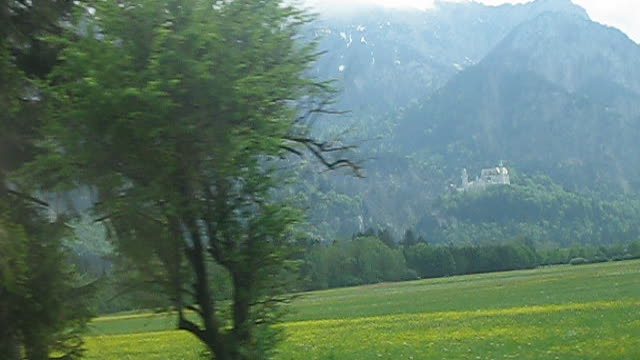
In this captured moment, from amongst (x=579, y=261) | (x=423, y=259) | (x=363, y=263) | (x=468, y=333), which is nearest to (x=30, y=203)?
(x=468, y=333)

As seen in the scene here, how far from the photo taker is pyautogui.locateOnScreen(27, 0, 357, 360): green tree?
9352mm

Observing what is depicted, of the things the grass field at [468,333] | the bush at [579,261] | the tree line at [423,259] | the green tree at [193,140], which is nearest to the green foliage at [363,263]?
the tree line at [423,259]

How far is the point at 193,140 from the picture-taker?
9.80m

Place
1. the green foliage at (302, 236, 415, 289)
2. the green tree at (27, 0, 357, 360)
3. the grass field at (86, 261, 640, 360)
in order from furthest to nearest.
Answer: the green foliage at (302, 236, 415, 289)
the grass field at (86, 261, 640, 360)
the green tree at (27, 0, 357, 360)

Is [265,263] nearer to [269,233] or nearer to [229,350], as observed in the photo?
[269,233]

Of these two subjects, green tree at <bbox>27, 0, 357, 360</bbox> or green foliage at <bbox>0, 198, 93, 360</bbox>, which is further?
green foliage at <bbox>0, 198, 93, 360</bbox>

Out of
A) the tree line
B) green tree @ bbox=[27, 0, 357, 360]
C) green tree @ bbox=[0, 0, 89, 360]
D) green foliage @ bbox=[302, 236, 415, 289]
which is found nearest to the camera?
green tree @ bbox=[27, 0, 357, 360]

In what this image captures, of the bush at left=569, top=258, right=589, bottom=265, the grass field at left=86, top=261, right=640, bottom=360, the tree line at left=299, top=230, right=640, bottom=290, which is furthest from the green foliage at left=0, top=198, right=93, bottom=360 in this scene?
the bush at left=569, top=258, right=589, bottom=265

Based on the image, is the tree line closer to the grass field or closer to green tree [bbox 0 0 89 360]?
the grass field

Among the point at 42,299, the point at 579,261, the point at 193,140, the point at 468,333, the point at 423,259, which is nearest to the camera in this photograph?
the point at 193,140

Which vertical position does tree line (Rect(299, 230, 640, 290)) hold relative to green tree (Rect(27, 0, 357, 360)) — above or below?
above

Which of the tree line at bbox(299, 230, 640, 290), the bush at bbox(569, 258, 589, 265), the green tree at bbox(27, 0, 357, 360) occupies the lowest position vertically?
the green tree at bbox(27, 0, 357, 360)

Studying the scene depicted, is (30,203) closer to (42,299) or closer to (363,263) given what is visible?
(42,299)

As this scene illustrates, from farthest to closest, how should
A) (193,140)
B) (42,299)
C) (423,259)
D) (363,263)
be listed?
(423,259), (363,263), (42,299), (193,140)
